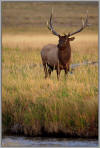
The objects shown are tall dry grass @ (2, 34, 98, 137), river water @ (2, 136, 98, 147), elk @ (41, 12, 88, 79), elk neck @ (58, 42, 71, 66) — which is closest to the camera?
river water @ (2, 136, 98, 147)

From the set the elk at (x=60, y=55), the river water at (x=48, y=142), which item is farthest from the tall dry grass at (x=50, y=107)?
the elk at (x=60, y=55)

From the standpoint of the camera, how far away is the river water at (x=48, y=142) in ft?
28.3

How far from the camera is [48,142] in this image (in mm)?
8766

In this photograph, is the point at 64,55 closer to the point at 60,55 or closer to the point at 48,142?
the point at 60,55

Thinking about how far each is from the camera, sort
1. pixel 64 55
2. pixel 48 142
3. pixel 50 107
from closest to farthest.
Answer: pixel 48 142, pixel 50 107, pixel 64 55

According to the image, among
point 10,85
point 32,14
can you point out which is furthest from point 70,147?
point 32,14

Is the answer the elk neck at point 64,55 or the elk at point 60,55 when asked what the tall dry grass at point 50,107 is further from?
the elk neck at point 64,55

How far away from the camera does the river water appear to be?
862cm

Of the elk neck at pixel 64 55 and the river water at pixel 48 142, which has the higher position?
the elk neck at pixel 64 55

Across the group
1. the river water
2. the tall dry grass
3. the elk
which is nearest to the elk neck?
the elk

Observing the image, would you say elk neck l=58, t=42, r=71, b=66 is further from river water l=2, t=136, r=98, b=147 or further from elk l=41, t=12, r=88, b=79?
river water l=2, t=136, r=98, b=147

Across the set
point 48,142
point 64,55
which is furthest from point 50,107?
point 64,55

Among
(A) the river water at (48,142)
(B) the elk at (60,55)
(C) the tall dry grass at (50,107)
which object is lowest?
(A) the river water at (48,142)

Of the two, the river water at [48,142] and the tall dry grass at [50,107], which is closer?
the river water at [48,142]
